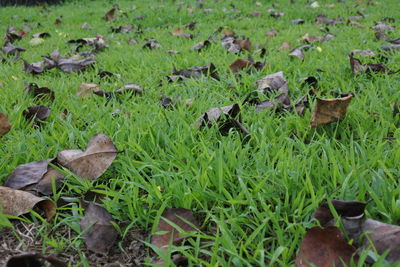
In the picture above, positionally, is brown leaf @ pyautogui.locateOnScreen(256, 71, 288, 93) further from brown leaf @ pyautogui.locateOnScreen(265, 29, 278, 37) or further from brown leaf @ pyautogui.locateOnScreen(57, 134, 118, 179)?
brown leaf @ pyautogui.locateOnScreen(265, 29, 278, 37)

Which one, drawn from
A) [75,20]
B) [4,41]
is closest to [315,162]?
[4,41]

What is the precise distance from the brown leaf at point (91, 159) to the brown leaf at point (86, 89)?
3.13ft

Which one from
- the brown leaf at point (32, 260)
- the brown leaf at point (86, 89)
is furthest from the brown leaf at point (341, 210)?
the brown leaf at point (86, 89)

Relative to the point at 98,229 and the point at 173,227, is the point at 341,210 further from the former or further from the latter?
the point at 98,229

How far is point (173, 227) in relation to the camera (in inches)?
46.9

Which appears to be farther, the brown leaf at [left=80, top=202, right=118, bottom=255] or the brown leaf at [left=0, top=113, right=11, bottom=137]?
the brown leaf at [left=0, top=113, right=11, bottom=137]

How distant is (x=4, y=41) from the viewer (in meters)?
4.72

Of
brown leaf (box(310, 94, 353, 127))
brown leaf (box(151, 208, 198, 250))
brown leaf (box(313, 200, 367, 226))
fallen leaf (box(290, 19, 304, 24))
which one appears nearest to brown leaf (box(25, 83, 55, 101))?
brown leaf (box(151, 208, 198, 250))

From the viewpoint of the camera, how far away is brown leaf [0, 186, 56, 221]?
129 centimetres

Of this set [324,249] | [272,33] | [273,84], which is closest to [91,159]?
[324,249]

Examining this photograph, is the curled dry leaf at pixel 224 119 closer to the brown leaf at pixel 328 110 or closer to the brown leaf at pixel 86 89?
the brown leaf at pixel 328 110

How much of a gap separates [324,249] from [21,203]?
1.00 meters

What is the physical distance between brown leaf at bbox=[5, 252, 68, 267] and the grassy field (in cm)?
8

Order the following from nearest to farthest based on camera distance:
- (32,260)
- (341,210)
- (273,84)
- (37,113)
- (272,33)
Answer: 1. (32,260)
2. (341,210)
3. (37,113)
4. (273,84)
5. (272,33)
